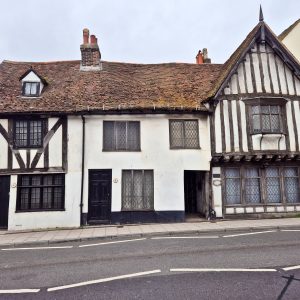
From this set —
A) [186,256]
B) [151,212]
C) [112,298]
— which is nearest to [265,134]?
[151,212]

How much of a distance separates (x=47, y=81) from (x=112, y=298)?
13456 mm

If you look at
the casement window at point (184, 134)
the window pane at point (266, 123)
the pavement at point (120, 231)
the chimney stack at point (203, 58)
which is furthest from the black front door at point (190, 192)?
the chimney stack at point (203, 58)

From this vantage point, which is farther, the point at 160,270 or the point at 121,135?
the point at 121,135

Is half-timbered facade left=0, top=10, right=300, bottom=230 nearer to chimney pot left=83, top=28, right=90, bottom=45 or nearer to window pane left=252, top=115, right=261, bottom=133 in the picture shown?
window pane left=252, top=115, right=261, bottom=133

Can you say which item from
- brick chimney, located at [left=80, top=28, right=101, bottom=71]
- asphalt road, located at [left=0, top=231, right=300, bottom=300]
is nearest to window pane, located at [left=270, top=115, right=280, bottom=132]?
asphalt road, located at [left=0, top=231, right=300, bottom=300]

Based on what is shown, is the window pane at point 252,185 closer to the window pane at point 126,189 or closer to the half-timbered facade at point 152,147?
the half-timbered facade at point 152,147

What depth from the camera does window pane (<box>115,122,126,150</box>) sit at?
13.7 metres

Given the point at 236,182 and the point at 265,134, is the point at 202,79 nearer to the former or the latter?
the point at 265,134

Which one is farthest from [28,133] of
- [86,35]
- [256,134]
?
[256,134]

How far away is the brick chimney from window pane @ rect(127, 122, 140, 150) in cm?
528

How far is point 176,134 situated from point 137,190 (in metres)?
3.29

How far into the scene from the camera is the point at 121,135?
13.7 metres

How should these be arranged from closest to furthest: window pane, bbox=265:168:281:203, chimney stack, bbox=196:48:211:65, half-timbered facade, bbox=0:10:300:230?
half-timbered facade, bbox=0:10:300:230 → window pane, bbox=265:168:281:203 → chimney stack, bbox=196:48:211:65

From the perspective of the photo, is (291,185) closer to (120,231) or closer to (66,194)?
(120,231)
